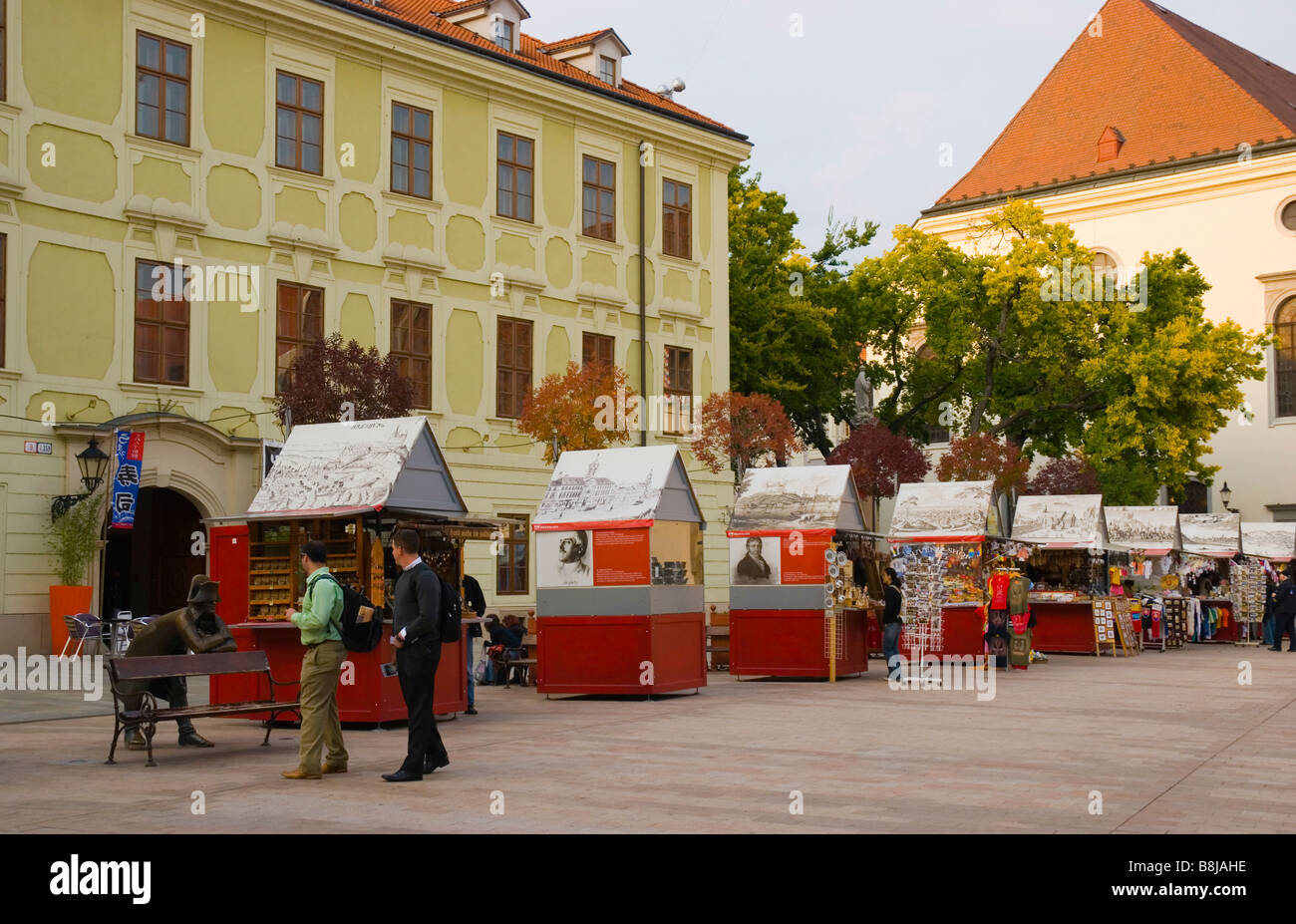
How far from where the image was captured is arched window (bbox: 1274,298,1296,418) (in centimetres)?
6288

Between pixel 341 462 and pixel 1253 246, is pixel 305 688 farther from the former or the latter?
pixel 1253 246

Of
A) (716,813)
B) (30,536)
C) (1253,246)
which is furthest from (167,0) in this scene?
(1253,246)

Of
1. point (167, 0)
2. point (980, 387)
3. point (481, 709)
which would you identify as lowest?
point (481, 709)

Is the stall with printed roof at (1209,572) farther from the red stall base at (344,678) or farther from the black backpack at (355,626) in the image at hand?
the black backpack at (355,626)

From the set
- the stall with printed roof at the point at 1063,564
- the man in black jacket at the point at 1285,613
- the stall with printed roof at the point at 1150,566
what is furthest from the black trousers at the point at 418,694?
the man in black jacket at the point at 1285,613

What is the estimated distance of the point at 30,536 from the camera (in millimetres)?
26656

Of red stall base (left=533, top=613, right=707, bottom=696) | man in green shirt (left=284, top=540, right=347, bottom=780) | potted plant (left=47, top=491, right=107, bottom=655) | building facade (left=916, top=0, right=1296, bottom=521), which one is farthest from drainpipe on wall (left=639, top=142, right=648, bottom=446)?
man in green shirt (left=284, top=540, right=347, bottom=780)

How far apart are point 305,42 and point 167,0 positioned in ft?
10.9

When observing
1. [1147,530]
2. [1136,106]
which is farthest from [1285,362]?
[1147,530]

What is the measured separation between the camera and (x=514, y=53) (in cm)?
3784

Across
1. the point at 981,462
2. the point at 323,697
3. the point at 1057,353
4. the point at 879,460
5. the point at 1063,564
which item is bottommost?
the point at 323,697

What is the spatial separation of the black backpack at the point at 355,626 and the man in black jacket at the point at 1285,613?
27878mm

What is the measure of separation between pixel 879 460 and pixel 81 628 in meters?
25.9

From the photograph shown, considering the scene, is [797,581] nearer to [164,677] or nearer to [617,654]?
[617,654]
